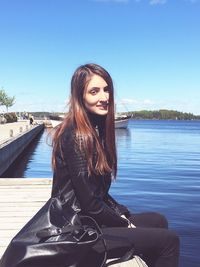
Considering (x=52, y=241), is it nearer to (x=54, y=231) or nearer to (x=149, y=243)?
(x=54, y=231)

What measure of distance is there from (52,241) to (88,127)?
0.83 metres

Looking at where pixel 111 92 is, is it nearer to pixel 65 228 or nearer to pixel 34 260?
pixel 65 228

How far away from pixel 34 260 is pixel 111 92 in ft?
4.40

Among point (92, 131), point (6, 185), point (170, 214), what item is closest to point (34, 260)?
point (92, 131)

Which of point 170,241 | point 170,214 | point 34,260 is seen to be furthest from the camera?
point 170,214

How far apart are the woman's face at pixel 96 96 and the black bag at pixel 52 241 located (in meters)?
0.78

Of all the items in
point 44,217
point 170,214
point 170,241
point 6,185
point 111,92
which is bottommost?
point 170,214

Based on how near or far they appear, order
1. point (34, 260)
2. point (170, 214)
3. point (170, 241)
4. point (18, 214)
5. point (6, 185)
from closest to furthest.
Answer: point (34, 260)
point (170, 241)
point (18, 214)
point (6, 185)
point (170, 214)

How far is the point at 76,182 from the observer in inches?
134

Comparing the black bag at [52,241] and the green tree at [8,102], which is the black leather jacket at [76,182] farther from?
the green tree at [8,102]

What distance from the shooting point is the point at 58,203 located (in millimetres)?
3365

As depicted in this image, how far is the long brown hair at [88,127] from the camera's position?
346 centimetres

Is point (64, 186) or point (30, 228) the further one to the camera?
point (64, 186)

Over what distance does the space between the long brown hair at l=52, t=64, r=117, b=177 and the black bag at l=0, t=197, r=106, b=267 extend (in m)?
0.38
